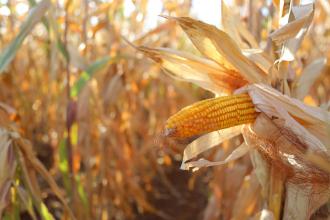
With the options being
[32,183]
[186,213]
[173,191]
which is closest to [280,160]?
[32,183]

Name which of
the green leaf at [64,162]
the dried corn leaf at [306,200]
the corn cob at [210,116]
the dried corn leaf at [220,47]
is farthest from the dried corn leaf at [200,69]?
the green leaf at [64,162]

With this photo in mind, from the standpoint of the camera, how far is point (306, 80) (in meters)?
1.52

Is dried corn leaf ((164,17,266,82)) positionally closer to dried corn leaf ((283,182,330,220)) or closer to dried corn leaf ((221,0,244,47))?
dried corn leaf ((221,0,244,47))

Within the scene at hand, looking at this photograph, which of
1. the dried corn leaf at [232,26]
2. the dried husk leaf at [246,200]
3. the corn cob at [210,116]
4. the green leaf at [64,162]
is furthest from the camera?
the green leaf at [64,162]

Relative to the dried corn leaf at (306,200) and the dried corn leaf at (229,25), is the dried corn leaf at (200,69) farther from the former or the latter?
the dried corn leaf at (306,200)

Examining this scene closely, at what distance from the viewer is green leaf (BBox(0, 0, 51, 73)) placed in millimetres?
1463

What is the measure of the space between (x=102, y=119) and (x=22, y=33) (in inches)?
35.7

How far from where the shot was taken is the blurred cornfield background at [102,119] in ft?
5.02

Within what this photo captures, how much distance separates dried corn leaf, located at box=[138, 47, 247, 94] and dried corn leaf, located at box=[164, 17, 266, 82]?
23mm

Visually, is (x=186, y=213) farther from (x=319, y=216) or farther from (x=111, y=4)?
(x=319, y=216)

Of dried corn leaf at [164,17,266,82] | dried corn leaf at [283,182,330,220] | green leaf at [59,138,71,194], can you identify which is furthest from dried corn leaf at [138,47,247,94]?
green leaf at [59,138,71,194]

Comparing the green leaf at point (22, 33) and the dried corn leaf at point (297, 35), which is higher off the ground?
the green leaf at point (22, 33)

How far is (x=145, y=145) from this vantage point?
10.2 feet

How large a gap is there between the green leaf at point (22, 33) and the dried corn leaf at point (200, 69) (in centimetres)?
46
